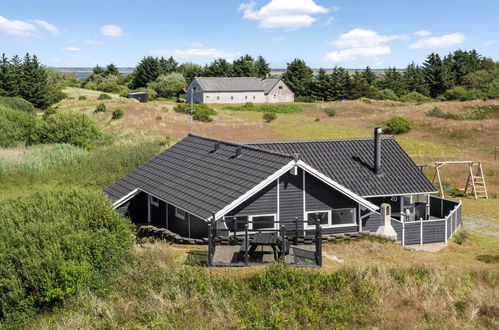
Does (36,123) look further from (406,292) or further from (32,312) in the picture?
(406,292)

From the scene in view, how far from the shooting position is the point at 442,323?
1426 centimetres

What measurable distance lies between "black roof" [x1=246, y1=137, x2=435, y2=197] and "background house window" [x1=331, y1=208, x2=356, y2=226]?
163cm

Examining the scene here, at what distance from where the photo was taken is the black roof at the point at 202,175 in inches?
784

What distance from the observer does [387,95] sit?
109m

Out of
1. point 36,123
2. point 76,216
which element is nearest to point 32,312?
point 76,216

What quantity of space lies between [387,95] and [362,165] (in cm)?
8762

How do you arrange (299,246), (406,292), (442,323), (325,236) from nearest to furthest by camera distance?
(442,323)
(406,292)
(299,246)
(325,236)

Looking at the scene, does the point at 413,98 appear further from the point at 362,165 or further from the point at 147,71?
the point at 362,165

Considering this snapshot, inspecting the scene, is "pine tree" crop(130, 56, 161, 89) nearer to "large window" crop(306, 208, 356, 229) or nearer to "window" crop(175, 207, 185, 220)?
"window" crop(175, 207, 185, 220)

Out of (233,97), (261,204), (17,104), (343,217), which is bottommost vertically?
(343,217)

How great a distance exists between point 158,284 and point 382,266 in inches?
277

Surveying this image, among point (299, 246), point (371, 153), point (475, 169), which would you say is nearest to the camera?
point (299, 246)

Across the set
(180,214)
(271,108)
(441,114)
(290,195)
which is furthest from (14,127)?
(441,114)

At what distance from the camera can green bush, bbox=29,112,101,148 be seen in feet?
155
